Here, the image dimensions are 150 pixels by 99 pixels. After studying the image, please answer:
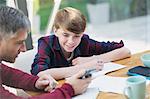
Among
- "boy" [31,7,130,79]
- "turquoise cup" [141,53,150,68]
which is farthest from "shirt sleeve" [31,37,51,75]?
"turquoise cup" [141,53,150,68]

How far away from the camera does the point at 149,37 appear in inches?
104

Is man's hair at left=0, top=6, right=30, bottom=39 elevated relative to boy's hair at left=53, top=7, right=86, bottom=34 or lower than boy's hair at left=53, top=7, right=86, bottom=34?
elevated

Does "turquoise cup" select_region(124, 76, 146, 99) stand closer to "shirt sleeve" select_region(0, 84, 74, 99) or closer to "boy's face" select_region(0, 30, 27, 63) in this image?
"shirt sleeve" select_region(0, 84, 74, 99)

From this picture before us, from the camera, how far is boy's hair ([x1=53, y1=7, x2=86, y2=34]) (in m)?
1.08

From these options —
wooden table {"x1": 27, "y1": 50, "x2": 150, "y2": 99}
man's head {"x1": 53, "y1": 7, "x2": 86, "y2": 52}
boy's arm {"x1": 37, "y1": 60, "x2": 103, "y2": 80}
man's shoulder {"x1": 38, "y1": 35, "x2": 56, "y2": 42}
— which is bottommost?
wooden table {"x1": 27, "y1": 50, "x2": 150, "y2": 99}

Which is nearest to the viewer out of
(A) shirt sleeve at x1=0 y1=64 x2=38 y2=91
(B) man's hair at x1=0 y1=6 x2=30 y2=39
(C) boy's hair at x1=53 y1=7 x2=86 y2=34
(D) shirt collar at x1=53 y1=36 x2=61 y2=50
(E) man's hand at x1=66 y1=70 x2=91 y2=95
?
(B) man's hair at x1=0 y1=6 x2=30 y2=39

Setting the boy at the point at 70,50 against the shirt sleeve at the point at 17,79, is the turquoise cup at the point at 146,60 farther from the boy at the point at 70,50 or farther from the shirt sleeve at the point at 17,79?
the shirt sleeve at the point at 17,79

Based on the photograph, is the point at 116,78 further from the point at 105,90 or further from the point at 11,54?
the point at 11,54

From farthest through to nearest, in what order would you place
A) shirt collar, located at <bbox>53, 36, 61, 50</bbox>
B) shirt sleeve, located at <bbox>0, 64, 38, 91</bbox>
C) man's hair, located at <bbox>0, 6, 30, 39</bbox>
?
shirt collar, located at <bbox>53, 36, 61, 50</bbox>
shirt sleeve, located at <bbox>0, 64, 38, 91</bbox>
man's hair, located at <bbox>0, 6, 30, 39</bbox>

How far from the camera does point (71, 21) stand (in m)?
1.08

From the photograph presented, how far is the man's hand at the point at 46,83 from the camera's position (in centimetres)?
94

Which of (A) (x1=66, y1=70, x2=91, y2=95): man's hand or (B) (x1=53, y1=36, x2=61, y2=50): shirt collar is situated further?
(B) (x1=53, y1=36, x2=61, y2=50): shirt collar

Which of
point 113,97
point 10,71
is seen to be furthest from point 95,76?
point 10,71

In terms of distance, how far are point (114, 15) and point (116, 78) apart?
2.16 m
